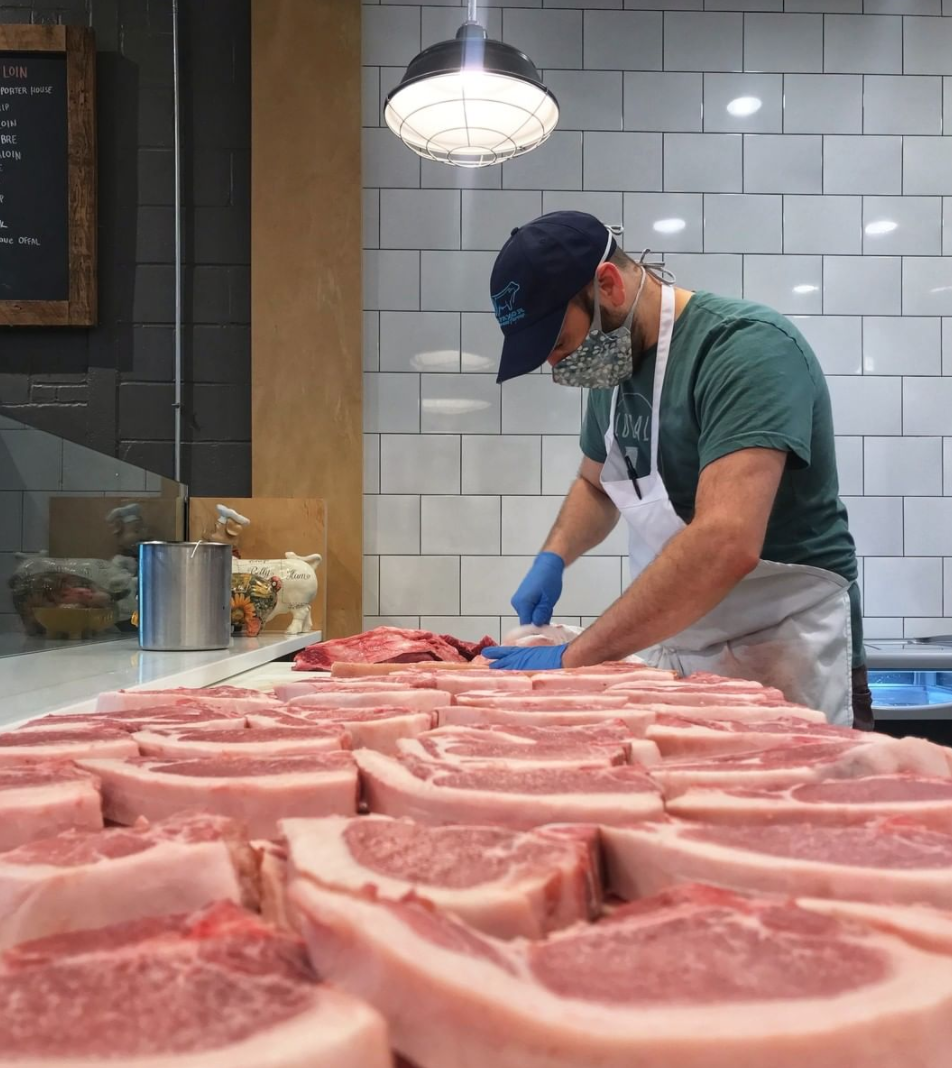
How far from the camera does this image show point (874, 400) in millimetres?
3709

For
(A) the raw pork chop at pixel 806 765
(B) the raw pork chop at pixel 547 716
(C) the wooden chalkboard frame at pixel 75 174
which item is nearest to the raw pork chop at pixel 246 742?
(B) the raw pork chop at pixel 547 716

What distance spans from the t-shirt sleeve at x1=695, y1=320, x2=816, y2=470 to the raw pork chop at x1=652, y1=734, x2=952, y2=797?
122 cm

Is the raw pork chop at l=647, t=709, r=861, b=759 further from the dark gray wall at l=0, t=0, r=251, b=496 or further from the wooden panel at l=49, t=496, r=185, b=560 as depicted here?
the dark gray wall at l=0, t=0, r=251, b=496

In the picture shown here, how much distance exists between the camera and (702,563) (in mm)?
1988

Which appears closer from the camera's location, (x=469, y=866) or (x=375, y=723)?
(x=469, y=866)

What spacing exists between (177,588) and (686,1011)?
2.21m

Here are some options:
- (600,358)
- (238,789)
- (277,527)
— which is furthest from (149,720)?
(277,527)

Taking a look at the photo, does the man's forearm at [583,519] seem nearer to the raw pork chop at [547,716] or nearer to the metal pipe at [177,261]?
the metal pipe at [177,261]

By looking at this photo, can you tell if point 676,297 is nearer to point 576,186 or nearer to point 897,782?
point 576,186

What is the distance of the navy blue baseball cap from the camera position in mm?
2291

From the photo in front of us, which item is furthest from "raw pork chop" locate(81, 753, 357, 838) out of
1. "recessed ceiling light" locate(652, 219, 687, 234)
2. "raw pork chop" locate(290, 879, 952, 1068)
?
"recessed ceiling light" locate(652, 219, 687, 234)

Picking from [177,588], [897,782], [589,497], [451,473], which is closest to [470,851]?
[897,782]

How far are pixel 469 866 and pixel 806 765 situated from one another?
42 cm

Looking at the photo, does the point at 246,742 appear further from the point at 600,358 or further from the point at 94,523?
the point at 94,523
